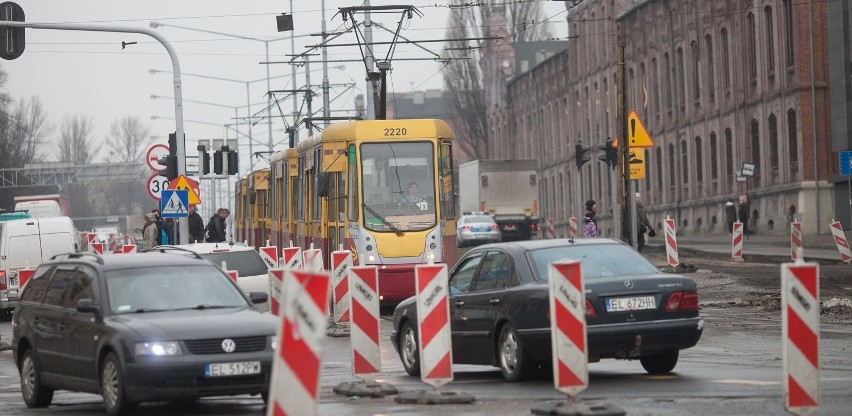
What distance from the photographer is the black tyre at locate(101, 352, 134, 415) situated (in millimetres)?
13281

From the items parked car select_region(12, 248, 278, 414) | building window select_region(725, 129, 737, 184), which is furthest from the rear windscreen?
building window select_region(725, 129, 737, 184)

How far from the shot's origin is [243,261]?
25516 millimetres

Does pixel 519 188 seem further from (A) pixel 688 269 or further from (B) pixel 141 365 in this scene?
(B) pixel 141 365

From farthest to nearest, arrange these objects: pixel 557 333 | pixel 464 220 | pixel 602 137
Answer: pixel 602 137
pixel 464 220
pixel 557 333

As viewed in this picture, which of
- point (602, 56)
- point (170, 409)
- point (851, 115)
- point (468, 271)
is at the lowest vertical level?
point (170, 409)

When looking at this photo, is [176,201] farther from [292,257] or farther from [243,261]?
[243,261]

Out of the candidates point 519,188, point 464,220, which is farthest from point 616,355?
point 519,188

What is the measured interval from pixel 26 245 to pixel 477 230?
111 feet

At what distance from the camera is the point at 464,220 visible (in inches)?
2596

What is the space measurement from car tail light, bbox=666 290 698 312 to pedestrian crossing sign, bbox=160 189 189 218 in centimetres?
1815

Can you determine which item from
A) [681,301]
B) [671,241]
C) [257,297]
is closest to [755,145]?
[671,241]

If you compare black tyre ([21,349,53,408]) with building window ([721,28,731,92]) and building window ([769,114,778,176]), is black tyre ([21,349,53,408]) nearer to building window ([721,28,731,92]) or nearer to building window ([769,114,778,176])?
building window ([769,114,778,176])

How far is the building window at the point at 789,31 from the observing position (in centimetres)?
5841

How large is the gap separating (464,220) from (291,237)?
30.7 meters
